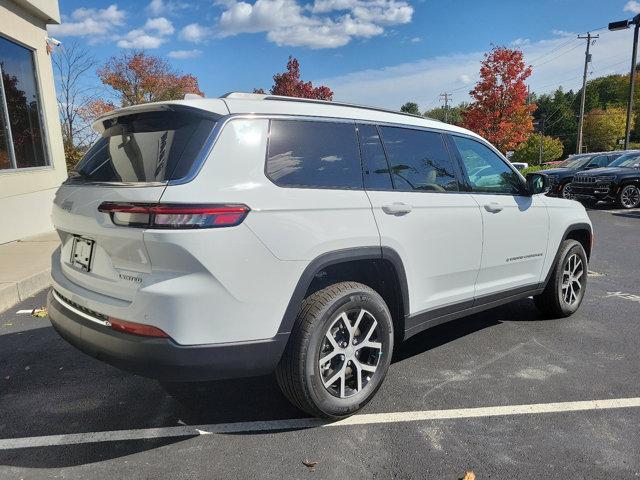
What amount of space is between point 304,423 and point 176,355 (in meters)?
1.01

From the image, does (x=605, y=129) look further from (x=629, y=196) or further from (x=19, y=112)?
(x=19, y=112)

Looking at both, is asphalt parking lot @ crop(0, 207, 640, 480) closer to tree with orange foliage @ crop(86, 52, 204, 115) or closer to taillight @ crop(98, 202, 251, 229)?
taillight @ crop(98, 202, 251, 229)

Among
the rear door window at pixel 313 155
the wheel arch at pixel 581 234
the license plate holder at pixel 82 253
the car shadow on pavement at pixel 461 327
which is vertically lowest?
the car shadow on pavement at pixel 461 327

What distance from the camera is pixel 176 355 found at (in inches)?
92.7

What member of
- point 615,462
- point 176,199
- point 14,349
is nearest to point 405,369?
point 615,462

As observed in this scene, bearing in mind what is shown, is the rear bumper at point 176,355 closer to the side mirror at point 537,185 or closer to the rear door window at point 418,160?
the rear door window at point 418,160

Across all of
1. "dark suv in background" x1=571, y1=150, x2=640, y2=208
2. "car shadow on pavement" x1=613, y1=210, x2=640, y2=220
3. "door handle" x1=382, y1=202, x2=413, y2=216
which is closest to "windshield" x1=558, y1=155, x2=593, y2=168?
"dark suv in background" x1=571, y1=150, x2=640, y2=208

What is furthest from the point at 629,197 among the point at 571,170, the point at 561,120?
the point at 561,120

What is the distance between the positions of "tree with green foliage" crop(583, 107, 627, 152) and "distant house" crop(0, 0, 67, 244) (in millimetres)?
72979

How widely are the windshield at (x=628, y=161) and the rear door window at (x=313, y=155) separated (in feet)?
49.2

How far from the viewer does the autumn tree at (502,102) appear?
31.2m

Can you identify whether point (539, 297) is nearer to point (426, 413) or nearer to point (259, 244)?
point (426, 413)

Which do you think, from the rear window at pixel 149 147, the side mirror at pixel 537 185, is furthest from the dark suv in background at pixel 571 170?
the rear window at pixel 149 147

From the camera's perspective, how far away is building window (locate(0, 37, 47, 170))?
8.49m
